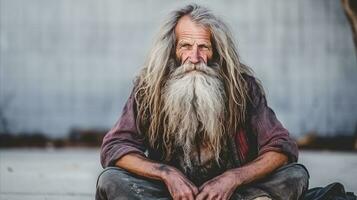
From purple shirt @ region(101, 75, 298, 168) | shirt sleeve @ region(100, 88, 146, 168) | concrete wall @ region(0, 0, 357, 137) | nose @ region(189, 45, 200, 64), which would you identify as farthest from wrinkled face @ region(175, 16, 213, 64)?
concrete wall @ region(0, 0, 357, 137)

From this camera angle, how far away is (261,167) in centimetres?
412

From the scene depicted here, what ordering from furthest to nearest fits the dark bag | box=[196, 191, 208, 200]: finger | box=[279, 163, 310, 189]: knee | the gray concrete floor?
the gray concrete floor
the dark bag
box=[279, 163, 310, 189]: knee
box=[196, 191, 208, 200]: finger

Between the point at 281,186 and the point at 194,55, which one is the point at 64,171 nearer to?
the point at 194,55

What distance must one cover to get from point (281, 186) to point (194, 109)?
2.08 feet

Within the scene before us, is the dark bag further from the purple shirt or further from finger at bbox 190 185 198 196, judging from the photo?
finger at bbox 190 185 198 196

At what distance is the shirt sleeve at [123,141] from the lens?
4195 mm

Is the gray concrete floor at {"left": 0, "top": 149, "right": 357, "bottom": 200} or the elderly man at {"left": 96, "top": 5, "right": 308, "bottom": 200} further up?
the elderly man at {"left": 96, "top": 5, "right": 308, "bottom": 200}

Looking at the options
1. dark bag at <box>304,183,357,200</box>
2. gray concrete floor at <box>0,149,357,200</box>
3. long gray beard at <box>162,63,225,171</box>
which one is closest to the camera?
long gray beard at <box>162,63,225,171</box>

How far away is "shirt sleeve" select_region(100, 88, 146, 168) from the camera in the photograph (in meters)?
4.20

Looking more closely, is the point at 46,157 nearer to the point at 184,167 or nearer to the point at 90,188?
the point at 90,188

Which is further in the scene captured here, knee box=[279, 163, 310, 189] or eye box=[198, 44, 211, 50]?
eye box=[198, 44, 211, 50]

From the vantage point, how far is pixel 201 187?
399 centimetres

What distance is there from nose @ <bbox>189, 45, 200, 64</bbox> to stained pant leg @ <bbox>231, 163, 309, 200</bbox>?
73 cm

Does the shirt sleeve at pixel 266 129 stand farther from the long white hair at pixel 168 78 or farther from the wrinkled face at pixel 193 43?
the wrinkled face at pixel 193 43
